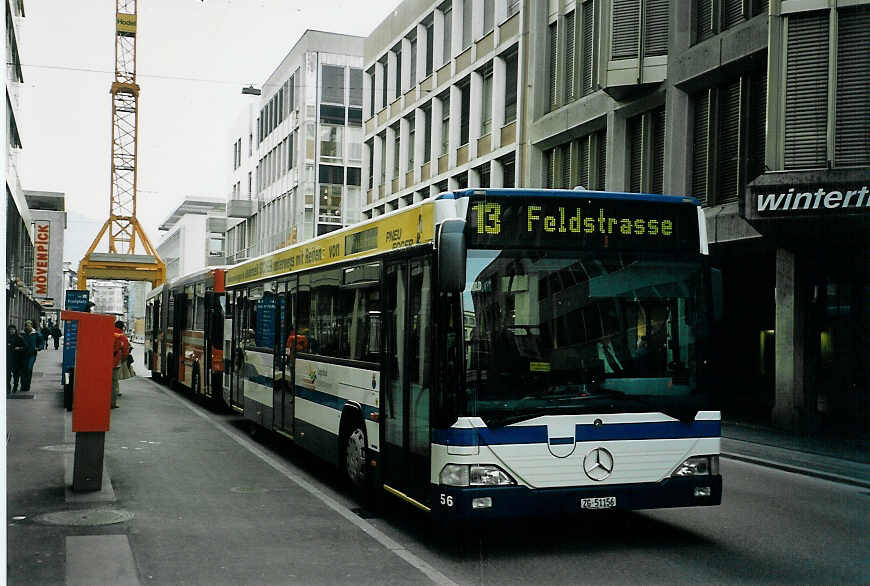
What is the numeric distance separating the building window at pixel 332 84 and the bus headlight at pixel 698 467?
2012 inches

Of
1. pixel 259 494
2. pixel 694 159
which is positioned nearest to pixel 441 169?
pixel 694 159

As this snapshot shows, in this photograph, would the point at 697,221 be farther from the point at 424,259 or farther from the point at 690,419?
the point at 424,259

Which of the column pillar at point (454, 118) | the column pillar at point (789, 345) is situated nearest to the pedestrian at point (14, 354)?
the column pillar at point (789, 345)

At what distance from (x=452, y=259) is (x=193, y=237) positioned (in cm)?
10434

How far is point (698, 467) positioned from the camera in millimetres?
7969

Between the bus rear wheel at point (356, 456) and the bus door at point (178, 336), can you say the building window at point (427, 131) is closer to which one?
the bus door at point (178, 336)

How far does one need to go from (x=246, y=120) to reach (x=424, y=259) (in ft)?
223

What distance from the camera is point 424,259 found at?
809 centimetres

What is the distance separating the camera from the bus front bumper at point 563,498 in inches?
289

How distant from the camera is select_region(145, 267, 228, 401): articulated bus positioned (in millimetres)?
20469

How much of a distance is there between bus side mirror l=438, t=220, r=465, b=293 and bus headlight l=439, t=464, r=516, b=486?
135cm

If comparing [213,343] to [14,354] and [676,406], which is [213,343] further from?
[676,406]

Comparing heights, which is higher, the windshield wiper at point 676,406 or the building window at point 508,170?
the building window at point 508,170

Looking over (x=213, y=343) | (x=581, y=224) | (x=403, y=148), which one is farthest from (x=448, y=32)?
(x=581, y=224)
